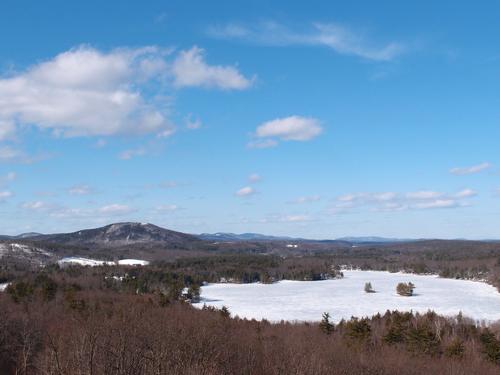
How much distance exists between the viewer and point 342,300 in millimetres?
105438

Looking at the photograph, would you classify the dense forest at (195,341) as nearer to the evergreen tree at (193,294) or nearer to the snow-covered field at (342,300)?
the evergreen tree at (193,294)

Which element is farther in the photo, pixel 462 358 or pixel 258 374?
pixel 462 358

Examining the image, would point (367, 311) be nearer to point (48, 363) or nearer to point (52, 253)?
point (48, 363)

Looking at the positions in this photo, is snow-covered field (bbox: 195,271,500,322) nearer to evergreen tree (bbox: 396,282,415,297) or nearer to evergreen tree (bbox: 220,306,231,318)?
evergreen tree (bbox: 396,282,415,297)

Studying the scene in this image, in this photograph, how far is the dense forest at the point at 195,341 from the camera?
53.2 feet

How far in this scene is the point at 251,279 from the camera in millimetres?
153000

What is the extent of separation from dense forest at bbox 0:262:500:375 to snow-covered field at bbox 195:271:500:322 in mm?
12410

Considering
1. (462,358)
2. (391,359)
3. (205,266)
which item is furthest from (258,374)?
(205,266)

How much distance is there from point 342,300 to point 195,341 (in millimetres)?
87119

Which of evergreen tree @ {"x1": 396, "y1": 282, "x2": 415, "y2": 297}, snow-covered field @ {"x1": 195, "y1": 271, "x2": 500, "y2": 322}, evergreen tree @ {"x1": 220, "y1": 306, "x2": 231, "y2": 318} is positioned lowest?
snow-covered field @ {"x1": 195, "y1": 271, "x2": 500, "y2": 322}

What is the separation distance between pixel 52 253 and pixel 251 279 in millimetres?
76023

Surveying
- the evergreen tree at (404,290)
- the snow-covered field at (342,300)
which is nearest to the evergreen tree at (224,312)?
the snow-covered field at (342,300)

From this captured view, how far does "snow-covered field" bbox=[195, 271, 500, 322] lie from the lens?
87.5 meters

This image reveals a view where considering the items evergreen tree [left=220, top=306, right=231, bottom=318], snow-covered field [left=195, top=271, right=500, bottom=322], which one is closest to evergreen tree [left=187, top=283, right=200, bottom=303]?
snow-covered field [left=195, top=271, right=500, bottom=322]
